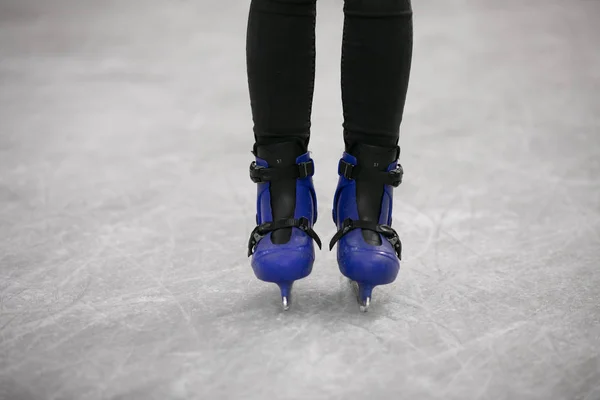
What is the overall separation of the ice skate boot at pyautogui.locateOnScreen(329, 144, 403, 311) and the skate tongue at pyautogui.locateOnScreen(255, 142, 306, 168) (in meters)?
0.09

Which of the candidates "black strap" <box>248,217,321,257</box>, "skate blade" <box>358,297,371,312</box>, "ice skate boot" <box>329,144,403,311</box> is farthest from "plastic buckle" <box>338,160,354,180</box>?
"skate blade" <box>358,297,371,312</box>

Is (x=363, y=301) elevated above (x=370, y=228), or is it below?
below

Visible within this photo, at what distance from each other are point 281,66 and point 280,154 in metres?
0.15

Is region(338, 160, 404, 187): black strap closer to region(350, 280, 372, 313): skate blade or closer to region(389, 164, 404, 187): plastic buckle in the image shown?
region(389, 164, 404, 187): plastic buckle

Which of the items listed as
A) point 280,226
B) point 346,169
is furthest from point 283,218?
point 346,169

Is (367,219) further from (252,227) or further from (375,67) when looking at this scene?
(252,227)

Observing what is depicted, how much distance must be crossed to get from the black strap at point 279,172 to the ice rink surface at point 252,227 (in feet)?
0.76

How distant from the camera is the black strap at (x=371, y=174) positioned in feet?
4.25

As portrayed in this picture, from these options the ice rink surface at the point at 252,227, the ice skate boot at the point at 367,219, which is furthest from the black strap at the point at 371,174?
the ice rink surface at the point at 252,227

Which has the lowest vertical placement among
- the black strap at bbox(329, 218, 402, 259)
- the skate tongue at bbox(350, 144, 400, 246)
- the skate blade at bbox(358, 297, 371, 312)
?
the skate blade at bbox(358, 297, 371, 312)

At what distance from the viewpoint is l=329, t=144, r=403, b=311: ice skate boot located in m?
1.23

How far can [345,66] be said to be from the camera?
4.15 feet

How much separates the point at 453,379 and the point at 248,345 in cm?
33

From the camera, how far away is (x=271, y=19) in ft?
4.02
